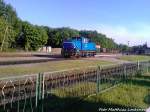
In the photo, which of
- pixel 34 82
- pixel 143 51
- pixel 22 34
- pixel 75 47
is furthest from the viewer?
pixel 143 51

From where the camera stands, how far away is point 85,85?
14.1 meters

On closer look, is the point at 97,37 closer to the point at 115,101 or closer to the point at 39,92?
the point at 115,101

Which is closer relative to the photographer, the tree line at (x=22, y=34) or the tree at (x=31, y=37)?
the tree line at (x=22, y=34)

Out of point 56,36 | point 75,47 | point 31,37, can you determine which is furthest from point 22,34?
point 75,47

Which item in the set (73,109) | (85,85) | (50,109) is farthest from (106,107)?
(85,85)

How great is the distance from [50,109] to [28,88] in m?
1.44

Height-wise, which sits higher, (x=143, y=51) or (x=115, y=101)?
(x=115, y=101)

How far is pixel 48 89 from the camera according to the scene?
11.7m

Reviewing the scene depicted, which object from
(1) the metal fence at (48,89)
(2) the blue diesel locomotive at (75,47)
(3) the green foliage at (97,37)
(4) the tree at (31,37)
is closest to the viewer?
(1) the metal fence at (48,89)

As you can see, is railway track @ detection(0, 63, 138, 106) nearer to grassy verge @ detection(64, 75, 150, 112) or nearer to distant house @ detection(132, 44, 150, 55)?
grassy verge @ detection(64, 75, 150, 112)

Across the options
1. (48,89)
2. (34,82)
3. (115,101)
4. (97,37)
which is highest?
(97,37)

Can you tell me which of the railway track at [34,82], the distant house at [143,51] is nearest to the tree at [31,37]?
the distant house at [143,51]

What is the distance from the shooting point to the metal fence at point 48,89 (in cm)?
954

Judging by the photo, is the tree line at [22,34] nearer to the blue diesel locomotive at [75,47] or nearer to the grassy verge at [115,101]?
the blue diesel locomotive at [75,47]
